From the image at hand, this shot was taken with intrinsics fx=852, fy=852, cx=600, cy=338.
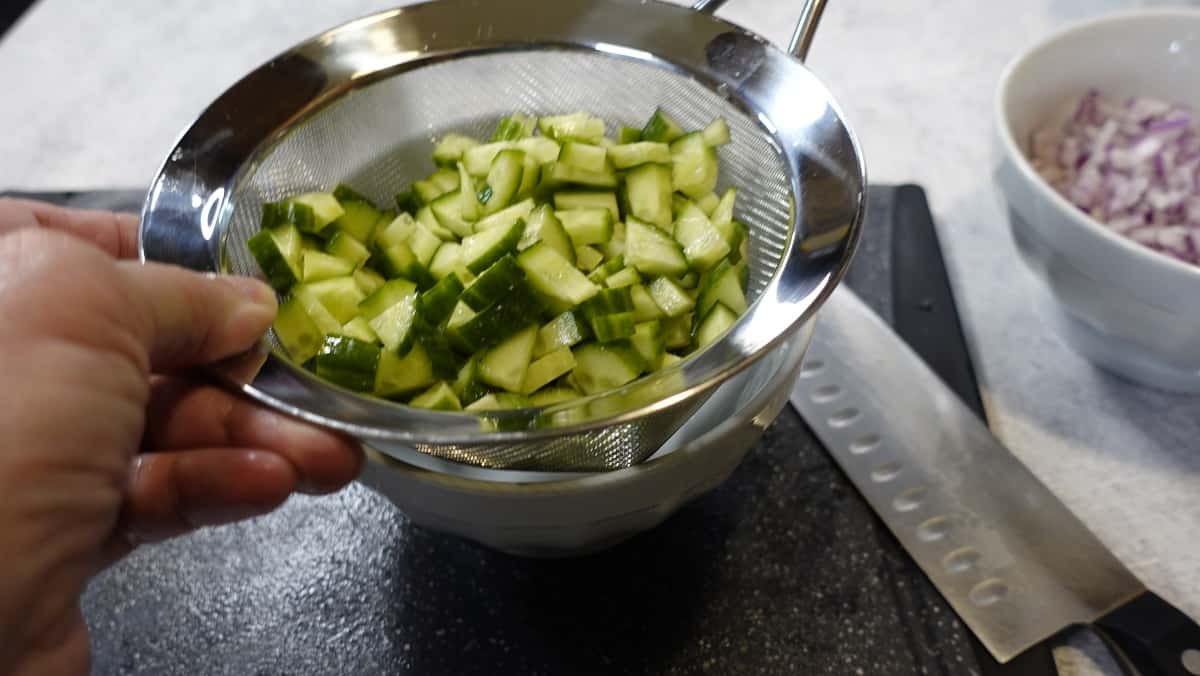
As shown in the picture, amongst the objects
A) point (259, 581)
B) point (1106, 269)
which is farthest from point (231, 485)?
point (1106, 269)

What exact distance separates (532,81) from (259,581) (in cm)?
62

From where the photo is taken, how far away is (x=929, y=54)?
149 cm

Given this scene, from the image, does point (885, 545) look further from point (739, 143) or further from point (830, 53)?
point (830, 53)

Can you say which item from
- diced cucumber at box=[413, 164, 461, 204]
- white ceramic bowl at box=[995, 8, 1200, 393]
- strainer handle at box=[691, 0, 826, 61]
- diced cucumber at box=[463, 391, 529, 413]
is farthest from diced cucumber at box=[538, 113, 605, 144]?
white ceramic bowl at box=[995, 8, 1200, 393]

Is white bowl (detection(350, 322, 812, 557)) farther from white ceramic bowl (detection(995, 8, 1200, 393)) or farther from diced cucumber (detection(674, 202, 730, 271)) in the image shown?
white ceramic bowl (detection(995, 8, 1200, 393))

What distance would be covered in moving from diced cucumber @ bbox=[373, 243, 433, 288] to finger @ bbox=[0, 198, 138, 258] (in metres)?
0.24

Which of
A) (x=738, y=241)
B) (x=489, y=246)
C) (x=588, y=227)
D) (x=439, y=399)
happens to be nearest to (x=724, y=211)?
(x=738, y=241)

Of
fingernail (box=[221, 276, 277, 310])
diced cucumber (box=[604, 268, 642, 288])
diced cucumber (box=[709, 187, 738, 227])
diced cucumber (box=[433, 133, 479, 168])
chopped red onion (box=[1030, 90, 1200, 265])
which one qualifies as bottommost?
chopped red onion (box=[1030, 90, 1200, 265])

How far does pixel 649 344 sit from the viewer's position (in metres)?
0.75

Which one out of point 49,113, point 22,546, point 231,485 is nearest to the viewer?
point 22,546

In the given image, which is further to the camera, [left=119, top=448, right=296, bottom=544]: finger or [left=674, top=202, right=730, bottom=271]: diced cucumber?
[left=674, top=202, right=730, bottom=271]: diced cucumber

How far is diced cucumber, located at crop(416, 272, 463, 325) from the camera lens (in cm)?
75

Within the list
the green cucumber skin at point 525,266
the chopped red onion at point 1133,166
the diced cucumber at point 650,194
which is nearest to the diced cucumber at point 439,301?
the green cucumber skin at point 525,266

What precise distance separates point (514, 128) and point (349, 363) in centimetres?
36
